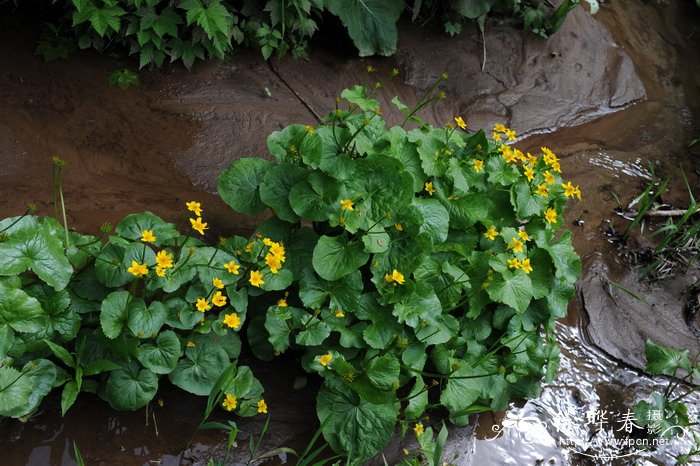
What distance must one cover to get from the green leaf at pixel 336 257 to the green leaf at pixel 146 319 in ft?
2.10

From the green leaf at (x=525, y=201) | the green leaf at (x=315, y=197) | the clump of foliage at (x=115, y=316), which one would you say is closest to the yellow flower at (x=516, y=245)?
the green leaf at (x=525, y=201)

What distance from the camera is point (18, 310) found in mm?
2420

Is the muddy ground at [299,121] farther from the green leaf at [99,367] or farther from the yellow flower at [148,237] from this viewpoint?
the yellow flower at [148,237]

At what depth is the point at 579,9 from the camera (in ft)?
18.6

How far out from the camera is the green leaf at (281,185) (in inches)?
114

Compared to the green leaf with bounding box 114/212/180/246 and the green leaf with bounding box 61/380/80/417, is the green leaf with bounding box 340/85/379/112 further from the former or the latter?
the green leaf with bounding box 61/380/80/417

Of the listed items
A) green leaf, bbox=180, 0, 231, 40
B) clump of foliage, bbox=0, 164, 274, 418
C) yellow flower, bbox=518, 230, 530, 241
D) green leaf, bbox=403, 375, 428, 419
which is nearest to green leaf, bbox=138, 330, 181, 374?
clump of foliage, bbox=0, 164, 274, 418

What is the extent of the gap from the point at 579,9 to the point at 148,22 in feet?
11.9

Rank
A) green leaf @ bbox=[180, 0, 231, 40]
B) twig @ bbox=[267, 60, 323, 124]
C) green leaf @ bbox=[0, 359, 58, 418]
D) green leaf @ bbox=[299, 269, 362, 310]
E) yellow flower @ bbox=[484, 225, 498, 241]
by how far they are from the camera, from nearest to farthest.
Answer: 1. green leaf @ bbox=[0, 359, 58, 418]
2. green leaf @ bbox=[299, 269, 362, 310]
3. yellow flower @ bbox=[484, 225, 498, 241]
4. green leaf @ bbox=[180, 0, 231, 40]
5. twig @ bbox=[267, 60, 323, 124]

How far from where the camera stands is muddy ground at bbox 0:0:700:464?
292 cm

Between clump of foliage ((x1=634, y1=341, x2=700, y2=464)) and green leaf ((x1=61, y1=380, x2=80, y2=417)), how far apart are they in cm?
259

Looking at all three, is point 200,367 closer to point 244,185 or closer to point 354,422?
point 354,422

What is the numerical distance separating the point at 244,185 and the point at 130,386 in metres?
0.98

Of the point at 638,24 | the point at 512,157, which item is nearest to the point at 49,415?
the point at 512,157
